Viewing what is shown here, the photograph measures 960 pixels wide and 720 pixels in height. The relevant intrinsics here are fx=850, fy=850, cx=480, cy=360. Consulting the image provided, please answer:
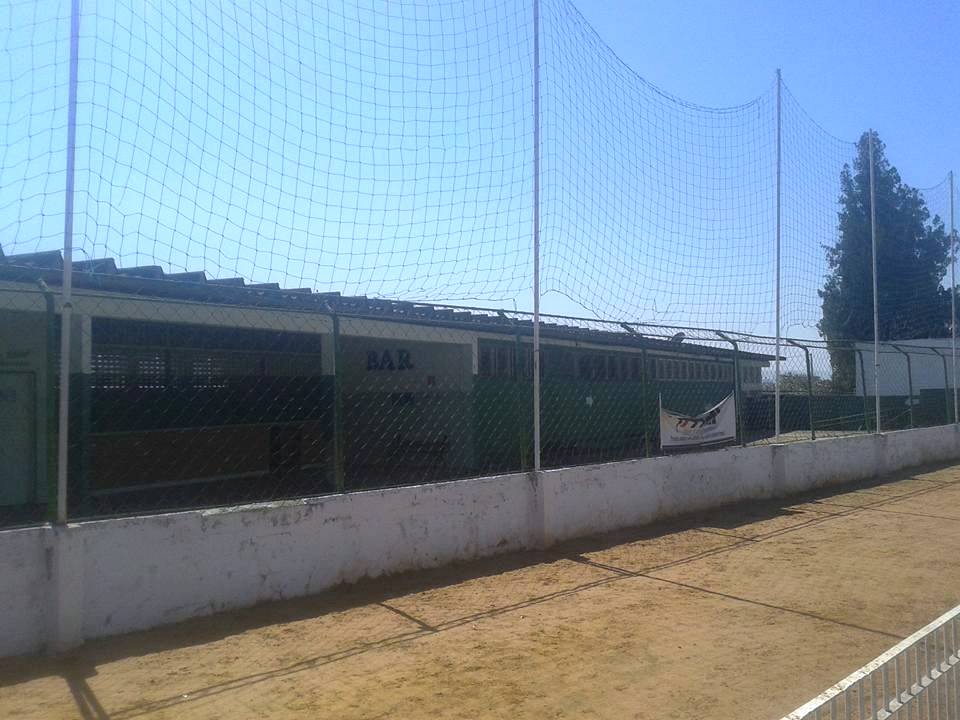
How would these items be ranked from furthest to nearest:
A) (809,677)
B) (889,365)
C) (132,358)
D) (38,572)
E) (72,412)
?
(889,365)
(132,358)
(72,412)
(38,572)
(809,677)

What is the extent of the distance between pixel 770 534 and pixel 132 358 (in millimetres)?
8425

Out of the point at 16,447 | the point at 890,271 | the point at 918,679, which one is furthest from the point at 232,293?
the point at 890,271

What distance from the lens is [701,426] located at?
11211 mm

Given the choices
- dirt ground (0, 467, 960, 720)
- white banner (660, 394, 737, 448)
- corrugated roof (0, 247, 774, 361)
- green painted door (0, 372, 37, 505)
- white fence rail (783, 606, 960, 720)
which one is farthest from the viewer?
green painted door (0, 372, 37, 505)

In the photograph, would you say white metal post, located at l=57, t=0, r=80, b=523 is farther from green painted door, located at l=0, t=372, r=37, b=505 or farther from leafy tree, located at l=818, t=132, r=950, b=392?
leafy tree, located at l=818, t=132, r=950, b=392

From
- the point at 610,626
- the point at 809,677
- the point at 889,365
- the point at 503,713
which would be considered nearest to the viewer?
the point at 503,713

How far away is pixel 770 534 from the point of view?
9.38 meters

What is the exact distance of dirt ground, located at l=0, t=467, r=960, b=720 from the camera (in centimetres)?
447

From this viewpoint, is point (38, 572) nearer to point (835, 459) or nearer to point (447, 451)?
point (447, 451)

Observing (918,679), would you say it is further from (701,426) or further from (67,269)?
(701,426)

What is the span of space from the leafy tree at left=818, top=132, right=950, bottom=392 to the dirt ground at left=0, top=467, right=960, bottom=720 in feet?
67.6

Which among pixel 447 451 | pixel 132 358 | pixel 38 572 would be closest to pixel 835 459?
pixel 447 451

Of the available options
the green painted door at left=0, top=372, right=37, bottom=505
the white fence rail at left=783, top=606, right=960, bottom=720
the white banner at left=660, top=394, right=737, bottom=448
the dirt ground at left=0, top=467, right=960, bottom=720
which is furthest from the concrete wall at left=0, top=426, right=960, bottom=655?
the green painted door at left=0, top=372, right=37, bottom=505

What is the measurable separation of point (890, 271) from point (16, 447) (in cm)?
2997
